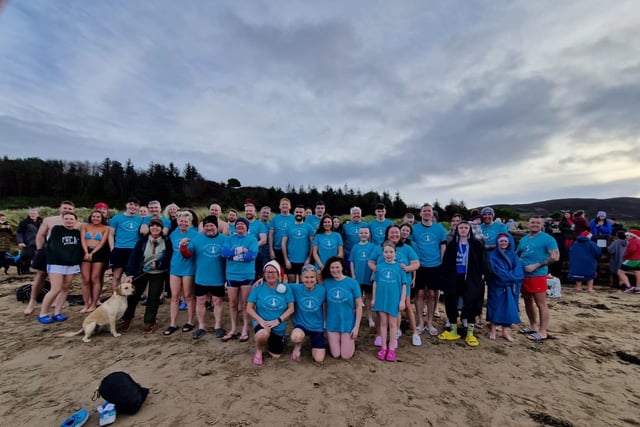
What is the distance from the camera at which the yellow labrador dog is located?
453 cm

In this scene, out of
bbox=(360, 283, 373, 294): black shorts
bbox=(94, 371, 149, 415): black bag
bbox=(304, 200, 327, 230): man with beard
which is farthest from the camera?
bbox=(304, 200, 327, 230): man with beard

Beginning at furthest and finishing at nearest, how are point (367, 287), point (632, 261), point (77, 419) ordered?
1. point (632, 261)
2. point (367, 287)
3. point (77, 419)

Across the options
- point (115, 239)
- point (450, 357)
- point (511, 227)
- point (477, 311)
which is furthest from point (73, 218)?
point (511, 227)

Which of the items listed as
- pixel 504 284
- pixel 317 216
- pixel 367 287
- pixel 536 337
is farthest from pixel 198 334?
pixel 536 337

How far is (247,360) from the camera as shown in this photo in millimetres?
3969

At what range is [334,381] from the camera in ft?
11.4

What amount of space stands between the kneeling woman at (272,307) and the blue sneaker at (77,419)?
5.89 ft

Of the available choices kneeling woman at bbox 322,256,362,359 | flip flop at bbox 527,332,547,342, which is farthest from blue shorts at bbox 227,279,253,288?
flip flop at bbox 527,332,547,342

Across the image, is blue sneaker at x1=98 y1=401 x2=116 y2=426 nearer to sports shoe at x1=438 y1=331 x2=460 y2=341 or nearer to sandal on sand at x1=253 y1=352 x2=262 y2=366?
sandal on sand at x1=253 y1=352 x2=262 y2=366

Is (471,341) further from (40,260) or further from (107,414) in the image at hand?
(40,260)

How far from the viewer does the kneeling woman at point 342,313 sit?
4.04m

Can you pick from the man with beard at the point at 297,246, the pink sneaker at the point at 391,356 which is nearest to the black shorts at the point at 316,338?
the pink sneaker at the point at 391,356

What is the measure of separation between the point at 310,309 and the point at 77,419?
261 centimetres

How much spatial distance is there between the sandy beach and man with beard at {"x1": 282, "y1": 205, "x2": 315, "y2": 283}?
1692 millimetres
